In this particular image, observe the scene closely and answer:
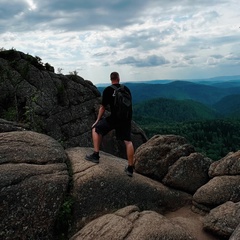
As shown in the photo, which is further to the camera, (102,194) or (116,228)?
(102,194)

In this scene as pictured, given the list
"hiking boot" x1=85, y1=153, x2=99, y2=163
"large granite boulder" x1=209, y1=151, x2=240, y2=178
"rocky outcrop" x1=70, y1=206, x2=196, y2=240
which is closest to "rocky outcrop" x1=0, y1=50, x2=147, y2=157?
"hiking boot" x1=85, y1=153, x2=99, y2=163

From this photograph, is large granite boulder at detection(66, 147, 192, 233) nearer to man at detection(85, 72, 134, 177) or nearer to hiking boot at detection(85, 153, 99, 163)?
hiking boot at detection(85, 153, 99, 163)

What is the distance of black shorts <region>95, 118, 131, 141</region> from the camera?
1652 centimetres

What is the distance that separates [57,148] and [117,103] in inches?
193

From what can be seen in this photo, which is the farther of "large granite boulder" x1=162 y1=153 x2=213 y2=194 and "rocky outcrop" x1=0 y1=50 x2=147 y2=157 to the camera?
"rocky outcrop" x1=0 y1=50 x2=147 y2=157

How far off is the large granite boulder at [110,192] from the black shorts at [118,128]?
2014 millimetres

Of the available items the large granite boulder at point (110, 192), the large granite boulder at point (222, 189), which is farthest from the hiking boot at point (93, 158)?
the large granite boulder at point (222, 189)

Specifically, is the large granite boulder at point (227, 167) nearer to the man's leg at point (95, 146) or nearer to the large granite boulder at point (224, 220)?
the large granite boulder at point (224, 220)

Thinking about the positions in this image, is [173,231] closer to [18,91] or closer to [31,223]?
[31,223]

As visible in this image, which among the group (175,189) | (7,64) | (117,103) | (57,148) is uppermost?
(7,64)

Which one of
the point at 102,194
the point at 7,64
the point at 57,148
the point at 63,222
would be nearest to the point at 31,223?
the point at 63,222

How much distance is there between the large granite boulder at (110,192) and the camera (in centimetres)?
1480

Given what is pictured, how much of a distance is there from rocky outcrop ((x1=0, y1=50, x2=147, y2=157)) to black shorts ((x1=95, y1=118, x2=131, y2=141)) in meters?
15.4

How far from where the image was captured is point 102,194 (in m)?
15.3
